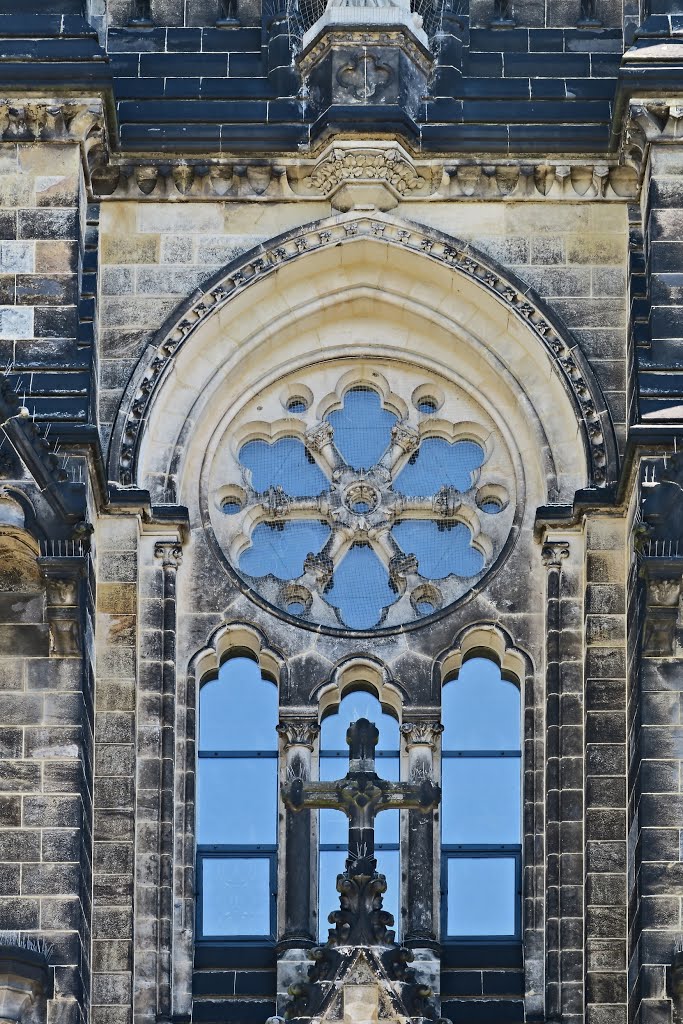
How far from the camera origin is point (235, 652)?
27.0 meters

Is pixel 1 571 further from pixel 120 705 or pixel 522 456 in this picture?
pixel 522 456

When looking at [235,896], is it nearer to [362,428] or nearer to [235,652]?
[235,652]

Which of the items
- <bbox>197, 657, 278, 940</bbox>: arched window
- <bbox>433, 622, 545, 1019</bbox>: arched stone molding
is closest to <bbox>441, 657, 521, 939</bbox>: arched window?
<bbox>433, 622, 545, 1019</bbox>: arched stone molding

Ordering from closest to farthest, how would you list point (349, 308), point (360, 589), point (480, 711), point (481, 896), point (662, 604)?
point (662, 604) → point (481, 896) → point (480, 711) → point (360, 589) → point (349, 308)

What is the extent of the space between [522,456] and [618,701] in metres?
2.15

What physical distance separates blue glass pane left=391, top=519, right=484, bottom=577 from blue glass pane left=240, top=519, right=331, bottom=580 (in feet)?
1.67

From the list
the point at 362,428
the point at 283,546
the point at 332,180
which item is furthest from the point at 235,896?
the point at 332,180

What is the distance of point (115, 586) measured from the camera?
1046 inches

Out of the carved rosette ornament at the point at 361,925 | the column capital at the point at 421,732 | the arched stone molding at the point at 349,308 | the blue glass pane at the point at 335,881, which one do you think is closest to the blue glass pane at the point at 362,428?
the arched stone molding at the point at 349,308

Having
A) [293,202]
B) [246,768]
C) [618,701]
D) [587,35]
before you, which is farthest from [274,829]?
[587,35]

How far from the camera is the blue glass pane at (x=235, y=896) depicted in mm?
26094

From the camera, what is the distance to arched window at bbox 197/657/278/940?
26156 mm

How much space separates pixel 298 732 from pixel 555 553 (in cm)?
203

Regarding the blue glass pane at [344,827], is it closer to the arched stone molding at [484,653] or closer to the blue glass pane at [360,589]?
the arched stone molding at [484,653]
